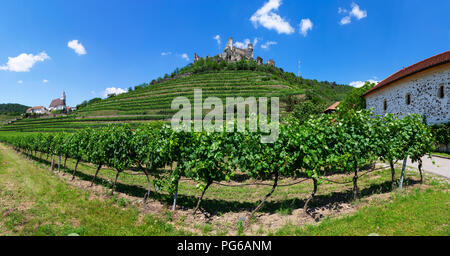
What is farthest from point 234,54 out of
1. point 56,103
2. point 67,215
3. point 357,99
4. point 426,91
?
point 67,215

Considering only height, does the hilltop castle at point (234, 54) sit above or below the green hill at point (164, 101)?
above

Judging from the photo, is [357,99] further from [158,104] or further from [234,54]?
[234,54]

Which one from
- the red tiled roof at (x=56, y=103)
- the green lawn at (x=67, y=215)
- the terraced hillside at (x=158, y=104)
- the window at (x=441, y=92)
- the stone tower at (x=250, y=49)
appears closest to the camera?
the green lawn at (x=67, y=215)

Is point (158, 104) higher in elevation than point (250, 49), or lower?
lower

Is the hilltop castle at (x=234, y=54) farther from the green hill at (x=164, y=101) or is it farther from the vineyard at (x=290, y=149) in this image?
the vineyard at (x=290, y=149)

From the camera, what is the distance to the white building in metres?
17.3

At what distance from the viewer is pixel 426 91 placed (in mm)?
18859

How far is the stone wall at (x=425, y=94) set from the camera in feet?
56.8

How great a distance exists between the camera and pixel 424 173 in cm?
850

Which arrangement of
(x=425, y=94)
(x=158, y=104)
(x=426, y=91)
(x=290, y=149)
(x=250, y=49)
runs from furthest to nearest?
(x=250, y=49), (x=158, y=104), (x=425, y=94), (x=426, y=91), (x=290, y=149)

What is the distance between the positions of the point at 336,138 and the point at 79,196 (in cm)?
1023

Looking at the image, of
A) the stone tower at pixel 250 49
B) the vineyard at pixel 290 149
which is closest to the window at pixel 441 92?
the vineyard at pixel 290 149

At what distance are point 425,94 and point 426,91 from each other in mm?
296

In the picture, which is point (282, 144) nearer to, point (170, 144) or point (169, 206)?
point (170, 144)
